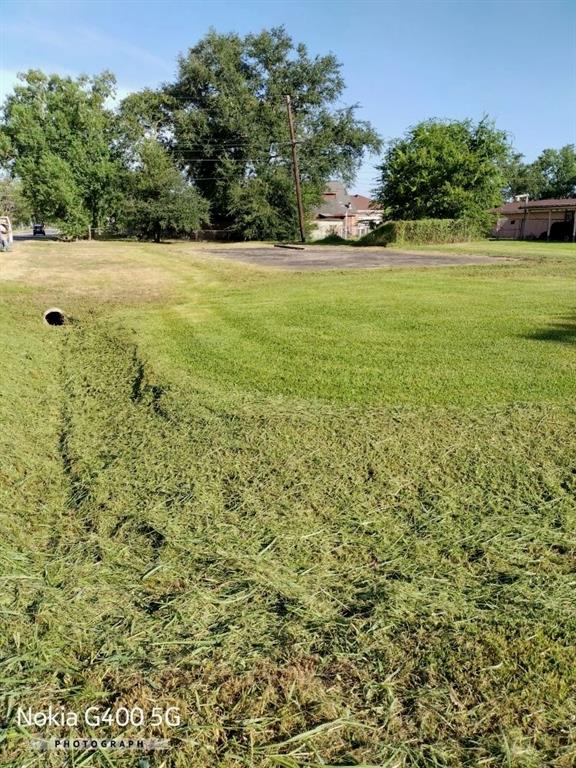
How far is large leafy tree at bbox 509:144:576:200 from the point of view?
65.6 m

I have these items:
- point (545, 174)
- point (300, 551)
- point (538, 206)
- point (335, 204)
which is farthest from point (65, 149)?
point (545, 174)

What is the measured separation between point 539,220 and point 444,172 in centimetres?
1355

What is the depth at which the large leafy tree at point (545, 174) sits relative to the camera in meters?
65.6

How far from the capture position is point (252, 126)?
38406 mm

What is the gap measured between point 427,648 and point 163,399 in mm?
3278

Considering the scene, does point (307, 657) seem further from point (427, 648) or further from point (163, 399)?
point (163, 399)

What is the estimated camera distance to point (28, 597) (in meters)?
2.34

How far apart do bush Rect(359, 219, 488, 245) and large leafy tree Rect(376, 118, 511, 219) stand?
3534mm

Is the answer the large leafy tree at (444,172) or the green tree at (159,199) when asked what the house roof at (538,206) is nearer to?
the large leafy tree at (444,172)

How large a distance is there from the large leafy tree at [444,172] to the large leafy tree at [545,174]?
36.9 meters

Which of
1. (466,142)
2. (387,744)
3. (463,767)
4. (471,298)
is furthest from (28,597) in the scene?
(466,142)

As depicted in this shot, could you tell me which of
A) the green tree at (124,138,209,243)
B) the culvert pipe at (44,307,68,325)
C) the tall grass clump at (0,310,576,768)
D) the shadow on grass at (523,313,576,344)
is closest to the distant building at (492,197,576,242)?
the green tree at (124,138,209,243)

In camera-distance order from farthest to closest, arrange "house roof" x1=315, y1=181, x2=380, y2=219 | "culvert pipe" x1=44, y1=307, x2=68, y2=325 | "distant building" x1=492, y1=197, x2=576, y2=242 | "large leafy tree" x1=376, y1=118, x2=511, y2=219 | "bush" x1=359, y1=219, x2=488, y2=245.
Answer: "house roof" x1=315, y1=181, x2=380, y2=219 → "distant building" x1=492, y1=197, x2=576, y2=242 → "large leafy tree" x1=376, y1=118, x2=511, y2=219 → "bush" x1=359, y1=219, x2=488, y2=245 → "culvert pipe" x1=44, y1=307, x2=68, y2=325

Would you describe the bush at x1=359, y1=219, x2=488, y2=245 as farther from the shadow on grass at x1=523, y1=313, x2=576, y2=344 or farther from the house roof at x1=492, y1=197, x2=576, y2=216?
the shadow on grass at x1=523, y1=313, x2=576, y2=344
